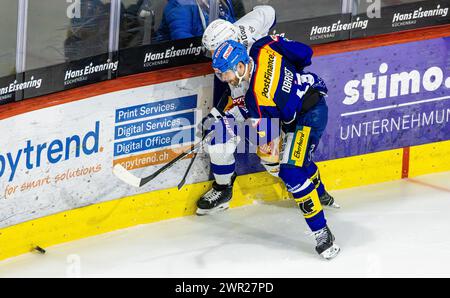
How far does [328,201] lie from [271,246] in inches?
24.0

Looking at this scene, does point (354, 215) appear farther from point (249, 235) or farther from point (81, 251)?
point (81, 251)

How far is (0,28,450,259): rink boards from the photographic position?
5.63 metres

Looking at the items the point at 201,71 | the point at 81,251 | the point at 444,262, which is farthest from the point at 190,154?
the point at 444,262

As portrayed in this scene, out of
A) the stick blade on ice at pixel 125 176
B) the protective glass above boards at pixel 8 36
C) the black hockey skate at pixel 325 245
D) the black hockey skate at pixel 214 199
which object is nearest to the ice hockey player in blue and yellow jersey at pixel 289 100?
the black hockey skate at pixel 325 245

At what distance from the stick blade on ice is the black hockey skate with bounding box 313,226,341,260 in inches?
38.3

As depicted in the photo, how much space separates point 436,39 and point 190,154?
1.70 m

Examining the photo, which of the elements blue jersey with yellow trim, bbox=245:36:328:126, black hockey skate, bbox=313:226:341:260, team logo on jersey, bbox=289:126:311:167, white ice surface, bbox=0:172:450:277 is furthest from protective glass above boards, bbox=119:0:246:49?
black hockey skate, bbox=313:226:341:260

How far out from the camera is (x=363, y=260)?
5672 mm

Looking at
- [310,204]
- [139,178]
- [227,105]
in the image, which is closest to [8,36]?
[139,178]

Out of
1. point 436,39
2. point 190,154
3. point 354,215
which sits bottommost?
point 354,215

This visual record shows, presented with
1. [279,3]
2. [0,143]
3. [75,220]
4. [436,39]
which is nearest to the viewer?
[0,143]

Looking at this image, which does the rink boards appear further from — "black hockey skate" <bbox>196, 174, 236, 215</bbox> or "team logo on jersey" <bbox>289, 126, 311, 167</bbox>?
"team logo on jersey" <bbox>289, 126, 311, 167</bbox>

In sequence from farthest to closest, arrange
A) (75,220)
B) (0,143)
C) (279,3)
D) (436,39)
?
(436,39)
(279,3)
(75,220)
(0,143)

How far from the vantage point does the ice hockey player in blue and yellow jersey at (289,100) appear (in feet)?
18.0
